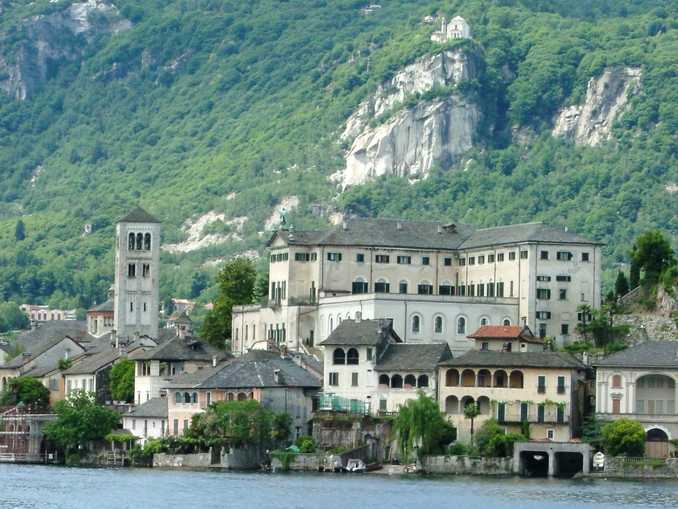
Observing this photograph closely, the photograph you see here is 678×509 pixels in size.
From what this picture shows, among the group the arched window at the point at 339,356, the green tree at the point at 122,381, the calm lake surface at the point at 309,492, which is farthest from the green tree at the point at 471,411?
the green tree at the point at 122,381

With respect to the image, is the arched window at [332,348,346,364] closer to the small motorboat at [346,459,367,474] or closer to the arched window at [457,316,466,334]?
the small motorboat at [346,459,367,474]

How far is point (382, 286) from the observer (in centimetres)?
19475

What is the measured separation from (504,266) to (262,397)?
95.6ft

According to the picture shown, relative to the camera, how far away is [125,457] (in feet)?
569

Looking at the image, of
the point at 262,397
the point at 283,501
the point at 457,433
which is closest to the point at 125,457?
the point at 262,397

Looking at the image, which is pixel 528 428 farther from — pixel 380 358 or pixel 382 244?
pixel 382 244

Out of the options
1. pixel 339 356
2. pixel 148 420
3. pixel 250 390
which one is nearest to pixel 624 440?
pixel 339 356

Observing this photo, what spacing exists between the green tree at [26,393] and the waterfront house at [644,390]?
152ft

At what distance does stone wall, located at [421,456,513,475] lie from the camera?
160 meters

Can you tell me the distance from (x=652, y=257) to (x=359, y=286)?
2052 centimetres

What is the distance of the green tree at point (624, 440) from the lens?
519 feet

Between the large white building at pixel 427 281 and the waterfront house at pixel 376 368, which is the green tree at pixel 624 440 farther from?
the large white building at pixel 427 281

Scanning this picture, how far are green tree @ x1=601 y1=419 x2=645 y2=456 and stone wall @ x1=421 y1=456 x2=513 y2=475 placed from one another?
5809 mm

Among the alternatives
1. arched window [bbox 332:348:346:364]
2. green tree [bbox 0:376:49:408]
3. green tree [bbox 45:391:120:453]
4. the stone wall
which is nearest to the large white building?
arched window [bbox 332:348:346:364]
